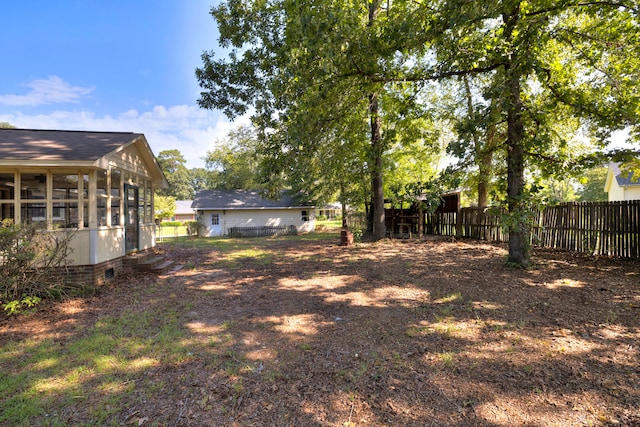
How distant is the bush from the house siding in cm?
1939

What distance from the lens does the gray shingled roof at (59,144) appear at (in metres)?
6.58

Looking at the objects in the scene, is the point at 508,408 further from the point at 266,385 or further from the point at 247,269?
the point at 247,269

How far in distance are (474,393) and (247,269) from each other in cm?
771

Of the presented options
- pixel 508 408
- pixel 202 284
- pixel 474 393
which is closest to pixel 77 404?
pixel 474 393

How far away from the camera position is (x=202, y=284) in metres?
7.62

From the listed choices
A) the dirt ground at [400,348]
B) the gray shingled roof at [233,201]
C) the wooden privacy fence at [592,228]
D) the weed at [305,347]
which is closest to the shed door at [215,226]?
the gray shingled roof at [233,201]

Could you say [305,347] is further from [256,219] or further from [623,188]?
[623,188]

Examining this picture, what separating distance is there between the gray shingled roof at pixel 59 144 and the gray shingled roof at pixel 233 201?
15696 millimetres

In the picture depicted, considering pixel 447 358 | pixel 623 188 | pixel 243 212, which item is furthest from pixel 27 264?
pixel 623 188

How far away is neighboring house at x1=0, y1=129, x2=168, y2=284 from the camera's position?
6.61m

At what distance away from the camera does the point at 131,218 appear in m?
9.45

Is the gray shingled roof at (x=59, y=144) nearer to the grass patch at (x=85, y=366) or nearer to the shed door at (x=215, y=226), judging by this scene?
the grass patch at (x=85, y=366)

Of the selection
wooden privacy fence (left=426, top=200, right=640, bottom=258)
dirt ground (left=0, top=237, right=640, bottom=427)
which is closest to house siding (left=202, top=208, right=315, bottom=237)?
wooden privacy fence (left=426, top=200, right=640, bottom=258)

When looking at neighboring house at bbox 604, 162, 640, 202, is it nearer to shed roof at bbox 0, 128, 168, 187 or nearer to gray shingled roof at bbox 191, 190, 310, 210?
gray shingled roof at bbox 191, 190, 310, 210
